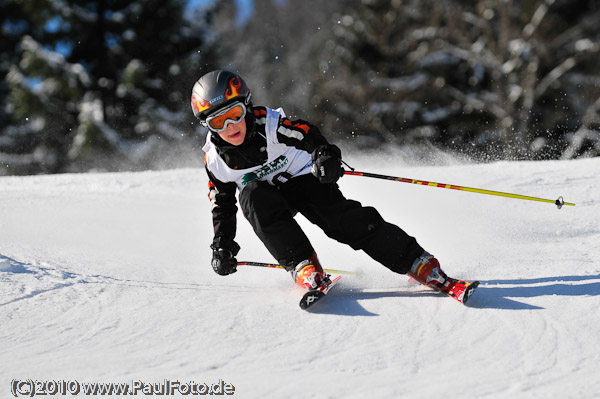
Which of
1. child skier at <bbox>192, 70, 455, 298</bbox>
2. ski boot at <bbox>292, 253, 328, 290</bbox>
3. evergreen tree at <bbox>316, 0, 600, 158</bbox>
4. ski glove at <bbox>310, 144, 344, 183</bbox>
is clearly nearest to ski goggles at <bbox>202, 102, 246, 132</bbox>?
child skier at <bbox>192, 70, 455, 298</bbox>

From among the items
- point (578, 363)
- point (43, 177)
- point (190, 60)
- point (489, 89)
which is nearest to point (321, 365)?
point (578, 363)

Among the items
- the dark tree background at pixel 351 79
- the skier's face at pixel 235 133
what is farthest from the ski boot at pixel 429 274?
the dark tree background at pixel 351 79

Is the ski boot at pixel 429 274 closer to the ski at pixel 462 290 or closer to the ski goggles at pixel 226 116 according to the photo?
the ski at pixel 462 290

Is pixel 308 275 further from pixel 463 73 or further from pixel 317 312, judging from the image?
pixel 463 73

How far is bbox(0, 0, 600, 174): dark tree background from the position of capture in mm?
15906

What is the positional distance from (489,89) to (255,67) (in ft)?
105

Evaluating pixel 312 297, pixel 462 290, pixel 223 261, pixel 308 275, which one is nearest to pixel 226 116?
pixel 223 261

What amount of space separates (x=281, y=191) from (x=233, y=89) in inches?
22.8

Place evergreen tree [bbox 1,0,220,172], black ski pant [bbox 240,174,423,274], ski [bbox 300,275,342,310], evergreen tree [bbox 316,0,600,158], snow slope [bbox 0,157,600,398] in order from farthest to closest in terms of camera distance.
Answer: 1. evergreen tree [bbox 316,0,600,158]
2. evergreen tree [bbox 1,0,220,172]
3. black ski pant [bbox 240,174,423,274]
4. ski [bbox 300,275,342,310]
5. snow slope [bbox 0,157,600,398]

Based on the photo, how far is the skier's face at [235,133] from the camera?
3049 mm

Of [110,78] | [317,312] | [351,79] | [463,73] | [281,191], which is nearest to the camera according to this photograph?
[317,312]

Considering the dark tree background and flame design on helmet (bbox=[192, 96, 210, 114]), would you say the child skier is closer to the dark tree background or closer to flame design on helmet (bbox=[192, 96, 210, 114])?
flame design on helmet (bbox=[192, 96, 210, 114])

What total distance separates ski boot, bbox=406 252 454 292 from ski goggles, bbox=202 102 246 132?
43.4 inches

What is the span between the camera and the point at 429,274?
2.88 metres
